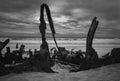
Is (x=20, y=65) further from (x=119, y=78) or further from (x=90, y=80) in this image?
(x=119, y=78)

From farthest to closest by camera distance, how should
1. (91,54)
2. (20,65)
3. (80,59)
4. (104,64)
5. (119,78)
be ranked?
(80,59), (104,64), (91,54), (20,65), (119,78)

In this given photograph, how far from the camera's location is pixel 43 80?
5.30 m

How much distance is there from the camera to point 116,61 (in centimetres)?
791

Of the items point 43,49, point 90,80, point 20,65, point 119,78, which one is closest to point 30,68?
point 20,65

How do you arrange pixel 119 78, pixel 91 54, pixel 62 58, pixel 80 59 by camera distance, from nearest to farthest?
1. pixel 119 78
2. pixel 91 54
3. pixel 80 59
4. pixel 62 58

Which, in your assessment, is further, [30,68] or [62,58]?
[62,58]

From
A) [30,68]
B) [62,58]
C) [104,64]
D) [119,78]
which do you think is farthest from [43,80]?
[62,58]

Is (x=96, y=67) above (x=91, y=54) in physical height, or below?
below

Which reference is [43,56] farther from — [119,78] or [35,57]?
[119,78]

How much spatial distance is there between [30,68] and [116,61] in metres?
5.25

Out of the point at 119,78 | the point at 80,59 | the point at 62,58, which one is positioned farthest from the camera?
the point at 62,58

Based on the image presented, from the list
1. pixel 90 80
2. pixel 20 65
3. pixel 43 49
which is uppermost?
pixel 43 49

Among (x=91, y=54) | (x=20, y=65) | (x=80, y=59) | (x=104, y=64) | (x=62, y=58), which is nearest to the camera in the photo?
(x=20, y=65)

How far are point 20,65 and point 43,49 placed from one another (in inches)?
56.5
